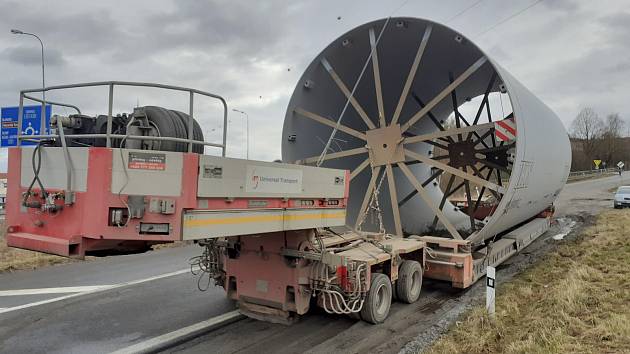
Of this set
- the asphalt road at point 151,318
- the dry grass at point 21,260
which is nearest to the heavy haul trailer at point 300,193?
the asphalt road at point 151,318

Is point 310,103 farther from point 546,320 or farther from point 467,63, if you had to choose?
point 546,320

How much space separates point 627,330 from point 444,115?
9272 mm

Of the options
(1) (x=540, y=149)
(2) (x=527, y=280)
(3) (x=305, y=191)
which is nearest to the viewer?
Result: (3) (x=305, y=191)

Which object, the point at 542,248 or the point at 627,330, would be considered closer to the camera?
the point at 627,330

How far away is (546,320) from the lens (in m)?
5.80

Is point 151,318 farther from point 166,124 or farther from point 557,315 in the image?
point 557,315

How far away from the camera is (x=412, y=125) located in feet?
33.7

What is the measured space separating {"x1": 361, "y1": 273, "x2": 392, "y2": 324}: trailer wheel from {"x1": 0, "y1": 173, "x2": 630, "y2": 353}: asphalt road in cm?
13

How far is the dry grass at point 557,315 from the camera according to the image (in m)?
5.03

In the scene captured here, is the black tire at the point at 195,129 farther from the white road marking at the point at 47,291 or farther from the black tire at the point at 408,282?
the white road marking at the point at 47,291

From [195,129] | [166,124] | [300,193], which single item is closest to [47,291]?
[195,129]

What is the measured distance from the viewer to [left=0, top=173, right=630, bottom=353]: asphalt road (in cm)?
553

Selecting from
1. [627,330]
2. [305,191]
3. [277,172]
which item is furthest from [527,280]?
[277,172]

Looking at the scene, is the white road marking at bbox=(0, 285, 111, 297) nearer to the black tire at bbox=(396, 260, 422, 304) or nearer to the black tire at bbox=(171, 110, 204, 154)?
the black tire at bbox=(171, 110, 204, 154)
